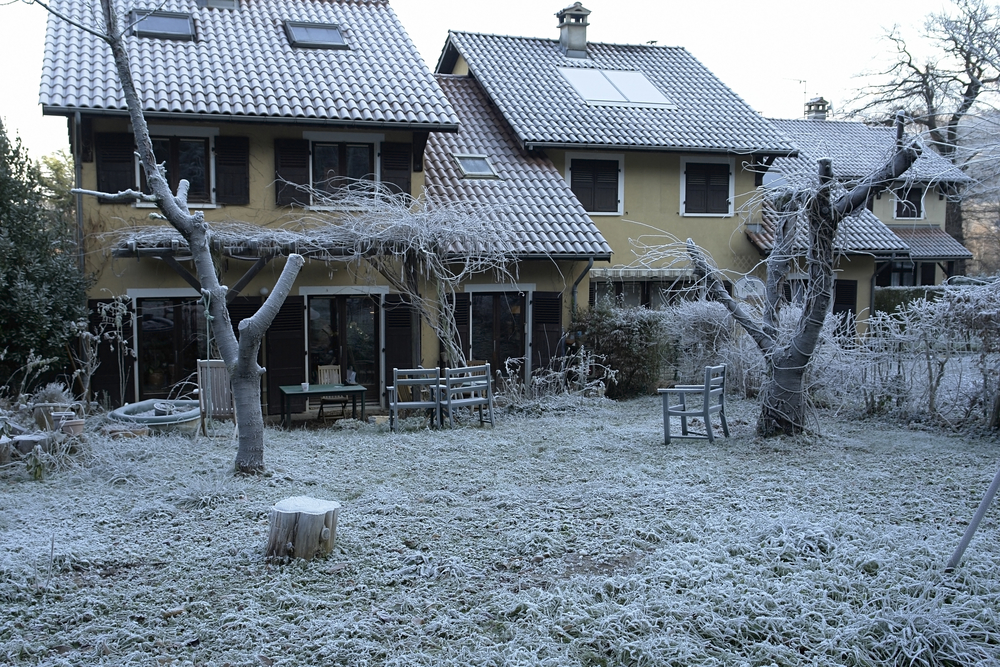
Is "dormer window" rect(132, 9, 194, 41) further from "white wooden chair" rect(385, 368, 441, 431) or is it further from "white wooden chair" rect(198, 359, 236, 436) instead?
"white wooden chair" rect(385, 368, 441, 431)

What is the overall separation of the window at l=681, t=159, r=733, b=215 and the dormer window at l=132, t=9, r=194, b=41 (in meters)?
9.56

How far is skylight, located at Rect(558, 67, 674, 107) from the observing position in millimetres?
17234

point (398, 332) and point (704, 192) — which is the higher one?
point (704, 192)

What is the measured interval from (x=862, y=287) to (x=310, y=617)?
57.0ft

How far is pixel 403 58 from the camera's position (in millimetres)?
14461

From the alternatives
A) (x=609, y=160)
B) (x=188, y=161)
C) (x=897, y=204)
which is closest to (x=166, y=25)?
(x=188, y=161)

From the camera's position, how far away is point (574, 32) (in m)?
19.0

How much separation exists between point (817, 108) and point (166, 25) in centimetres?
2112

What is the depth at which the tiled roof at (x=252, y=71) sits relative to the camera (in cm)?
1181

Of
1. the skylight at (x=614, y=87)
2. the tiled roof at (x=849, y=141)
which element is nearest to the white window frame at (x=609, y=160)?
the skylight at (x=614, y=87)

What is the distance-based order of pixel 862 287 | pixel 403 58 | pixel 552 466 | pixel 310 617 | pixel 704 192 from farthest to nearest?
1. pixel 862 287
2. pixel 704 192
3. pixel 403 58
4. pixel 552 466
5. pixel 310 617

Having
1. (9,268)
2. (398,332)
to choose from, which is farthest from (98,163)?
(398,332)

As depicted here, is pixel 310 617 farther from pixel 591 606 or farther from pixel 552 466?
pixel 552 466

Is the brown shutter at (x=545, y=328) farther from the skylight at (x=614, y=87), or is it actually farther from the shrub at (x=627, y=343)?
the skylight at (x=614, y=87)
